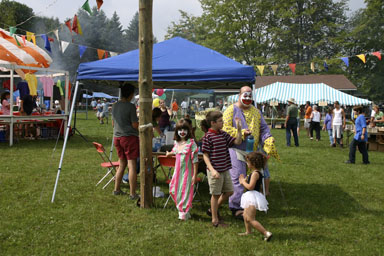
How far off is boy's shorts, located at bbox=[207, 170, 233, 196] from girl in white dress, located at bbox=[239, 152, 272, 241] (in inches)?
11.3

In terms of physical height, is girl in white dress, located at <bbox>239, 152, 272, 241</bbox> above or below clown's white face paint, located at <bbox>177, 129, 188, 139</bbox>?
below

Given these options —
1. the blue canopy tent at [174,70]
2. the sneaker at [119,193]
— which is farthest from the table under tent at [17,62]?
the sneaker at [119,193]

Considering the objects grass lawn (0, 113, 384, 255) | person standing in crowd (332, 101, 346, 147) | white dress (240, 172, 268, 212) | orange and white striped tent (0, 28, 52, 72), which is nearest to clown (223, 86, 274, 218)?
grass lawn (0, 113, 384, 255)

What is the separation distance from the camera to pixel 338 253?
362 cm

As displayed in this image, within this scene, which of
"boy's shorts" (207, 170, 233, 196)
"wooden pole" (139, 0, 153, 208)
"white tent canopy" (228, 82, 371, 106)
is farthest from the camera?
"white tent canopy" (228, 82, 371, 106)

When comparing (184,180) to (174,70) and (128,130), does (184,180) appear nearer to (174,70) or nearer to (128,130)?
(128,130)

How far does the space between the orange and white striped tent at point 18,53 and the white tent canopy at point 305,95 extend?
1538cm

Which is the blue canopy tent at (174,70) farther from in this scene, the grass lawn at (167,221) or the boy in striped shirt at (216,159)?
→ the grass lawn at (167,221)

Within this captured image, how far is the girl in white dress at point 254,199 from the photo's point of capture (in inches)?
152

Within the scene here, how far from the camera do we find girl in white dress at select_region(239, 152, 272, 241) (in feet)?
12.6

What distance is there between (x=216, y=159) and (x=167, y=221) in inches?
40.4

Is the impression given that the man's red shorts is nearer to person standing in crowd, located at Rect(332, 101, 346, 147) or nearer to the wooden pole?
the wooden pole

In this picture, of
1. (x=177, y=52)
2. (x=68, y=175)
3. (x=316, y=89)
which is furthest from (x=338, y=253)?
(x=316, y=89)

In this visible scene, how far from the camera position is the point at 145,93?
465 cm
